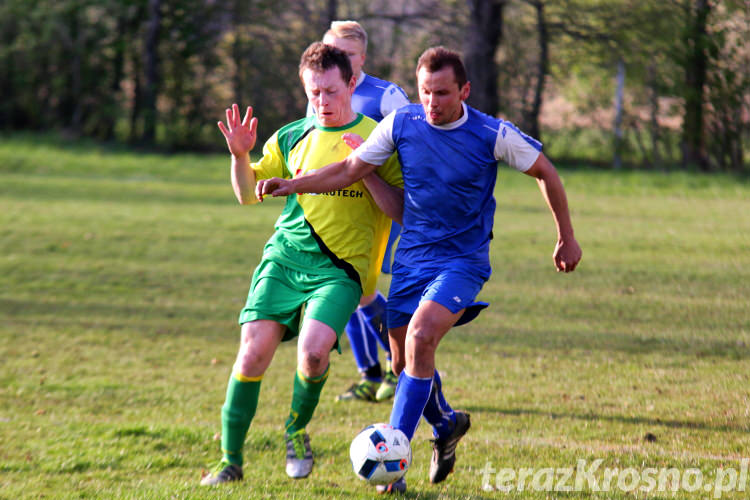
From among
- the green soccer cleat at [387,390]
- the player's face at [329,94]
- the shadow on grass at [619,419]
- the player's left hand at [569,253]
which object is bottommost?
the green soccer cleat at [387,390]

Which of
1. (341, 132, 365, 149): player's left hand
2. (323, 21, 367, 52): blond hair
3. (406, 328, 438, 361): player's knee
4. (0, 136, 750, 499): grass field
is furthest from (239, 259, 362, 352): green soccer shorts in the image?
(323, 21, 367, 52): blond hair

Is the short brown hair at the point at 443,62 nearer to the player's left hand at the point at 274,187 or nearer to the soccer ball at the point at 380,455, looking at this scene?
the player's left hand at the point at 274,187

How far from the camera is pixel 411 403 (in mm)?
3859

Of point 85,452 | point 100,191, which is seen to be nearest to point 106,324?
point 85,452

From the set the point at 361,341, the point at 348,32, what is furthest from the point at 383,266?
the point at 348,32

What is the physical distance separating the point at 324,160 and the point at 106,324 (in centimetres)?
414

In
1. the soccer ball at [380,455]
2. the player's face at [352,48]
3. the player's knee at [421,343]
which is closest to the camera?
the soccer ball at [380,455]

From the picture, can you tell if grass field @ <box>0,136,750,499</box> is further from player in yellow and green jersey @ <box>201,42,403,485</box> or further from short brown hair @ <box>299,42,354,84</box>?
short brown hair @ <box>299,42,354,84</box>

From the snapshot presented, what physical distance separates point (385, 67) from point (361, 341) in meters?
17.3

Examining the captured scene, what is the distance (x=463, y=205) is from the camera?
4.02 meters

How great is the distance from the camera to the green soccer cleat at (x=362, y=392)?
5672 mm

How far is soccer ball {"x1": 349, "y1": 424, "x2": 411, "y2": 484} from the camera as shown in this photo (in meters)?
3.62

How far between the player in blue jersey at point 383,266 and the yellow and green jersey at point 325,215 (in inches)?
28.1

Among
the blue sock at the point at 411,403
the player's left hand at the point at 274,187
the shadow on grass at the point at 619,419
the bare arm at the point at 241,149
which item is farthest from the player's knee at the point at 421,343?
the shadow on grass at the point at 619,419
